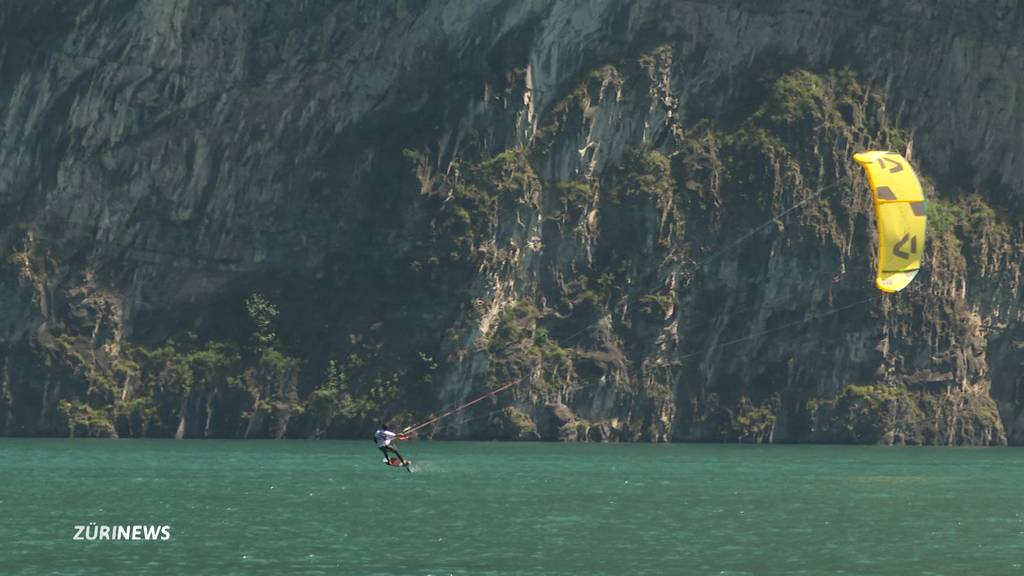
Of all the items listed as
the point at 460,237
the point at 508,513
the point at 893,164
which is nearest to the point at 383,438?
the point at 508,513

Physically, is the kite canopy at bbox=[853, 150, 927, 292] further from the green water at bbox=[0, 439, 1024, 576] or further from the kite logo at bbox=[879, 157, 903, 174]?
the green water at bbox=[0, 439, 1024, 576]

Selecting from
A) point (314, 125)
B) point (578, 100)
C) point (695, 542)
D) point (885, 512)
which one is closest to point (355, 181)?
point (314, 125)

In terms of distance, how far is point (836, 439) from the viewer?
114 metres

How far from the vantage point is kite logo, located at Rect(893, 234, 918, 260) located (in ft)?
196

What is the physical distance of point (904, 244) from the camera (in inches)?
2355

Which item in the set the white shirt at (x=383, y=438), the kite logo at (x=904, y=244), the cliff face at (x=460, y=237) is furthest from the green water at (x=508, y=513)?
the cliff face at (x=460, y=237)

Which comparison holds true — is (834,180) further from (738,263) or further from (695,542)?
(695,542)

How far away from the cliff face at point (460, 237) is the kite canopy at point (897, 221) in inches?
2088

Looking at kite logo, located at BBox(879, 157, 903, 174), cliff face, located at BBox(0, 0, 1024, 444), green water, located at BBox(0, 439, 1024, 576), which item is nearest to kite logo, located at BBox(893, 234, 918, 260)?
kite logo, located at BBox(879, 157, 903, 174)

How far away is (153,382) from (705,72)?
119 ft

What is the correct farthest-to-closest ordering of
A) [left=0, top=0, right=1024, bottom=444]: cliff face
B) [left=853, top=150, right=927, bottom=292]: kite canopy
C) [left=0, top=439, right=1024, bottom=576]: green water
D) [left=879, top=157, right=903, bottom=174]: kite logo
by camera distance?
[left=0, top=0, right=1024, bottom=444]: cliff face, [left=879, top=157, right=903, bottom=174]: kite logo, [left=853, top=150, right=927, bottom=292]: kite canopy, [left=0, top=439, right=1024, bottom=576]: green water

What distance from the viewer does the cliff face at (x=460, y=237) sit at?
111875 mm

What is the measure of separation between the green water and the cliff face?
1820 cm

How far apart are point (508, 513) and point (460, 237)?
5530cm
